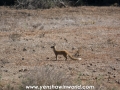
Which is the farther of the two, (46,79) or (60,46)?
(60,46)

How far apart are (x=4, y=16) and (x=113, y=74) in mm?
9150

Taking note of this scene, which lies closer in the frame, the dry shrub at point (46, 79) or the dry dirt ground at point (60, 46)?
the dry shrub at point (46, 79)

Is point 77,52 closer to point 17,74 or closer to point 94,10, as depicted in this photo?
point 17,74

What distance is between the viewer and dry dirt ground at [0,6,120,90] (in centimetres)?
1013

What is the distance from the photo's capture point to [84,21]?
18094 millimetres

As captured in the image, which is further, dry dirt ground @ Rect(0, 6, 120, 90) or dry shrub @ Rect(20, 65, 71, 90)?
dry dirt ground @ Rect(0, 6, 120, 90)

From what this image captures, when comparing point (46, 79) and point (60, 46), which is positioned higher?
point (60, 46)

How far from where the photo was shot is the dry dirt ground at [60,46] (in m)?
10.1

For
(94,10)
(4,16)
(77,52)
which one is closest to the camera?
(77,52)

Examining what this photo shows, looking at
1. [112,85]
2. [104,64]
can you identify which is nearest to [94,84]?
[112,85]

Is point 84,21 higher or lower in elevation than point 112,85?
higher

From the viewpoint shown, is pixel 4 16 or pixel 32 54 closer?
pixel 32 54

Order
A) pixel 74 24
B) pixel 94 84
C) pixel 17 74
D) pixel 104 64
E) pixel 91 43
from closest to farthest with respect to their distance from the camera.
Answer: pixel 94 84, pixel 17 74, pixel 104 64, pixel 91 43, pixel 74 24

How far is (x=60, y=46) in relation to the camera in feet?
45.7
